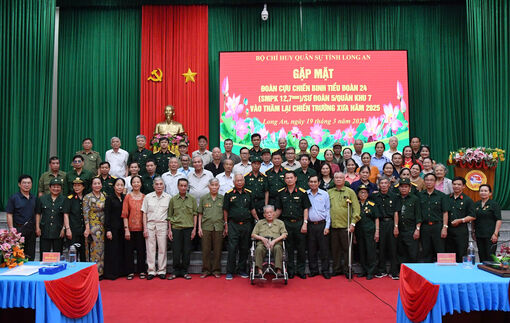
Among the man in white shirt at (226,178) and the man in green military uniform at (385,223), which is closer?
the man in green military uniform at (385,223)

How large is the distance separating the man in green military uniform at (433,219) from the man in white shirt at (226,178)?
2.65m

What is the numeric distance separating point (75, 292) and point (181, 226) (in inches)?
97.3

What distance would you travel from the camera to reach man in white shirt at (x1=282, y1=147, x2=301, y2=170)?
6199 mm

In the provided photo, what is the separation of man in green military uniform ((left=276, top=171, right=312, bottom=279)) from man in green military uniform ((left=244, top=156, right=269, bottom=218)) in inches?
10.1

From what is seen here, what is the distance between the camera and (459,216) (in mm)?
5309

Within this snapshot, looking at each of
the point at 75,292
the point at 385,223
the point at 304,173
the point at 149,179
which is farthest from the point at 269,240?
the point at 75,292

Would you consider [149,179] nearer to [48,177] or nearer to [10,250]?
[48,177]

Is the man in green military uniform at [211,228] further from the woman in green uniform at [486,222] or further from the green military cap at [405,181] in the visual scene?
the woman in green uniform at [486,222]

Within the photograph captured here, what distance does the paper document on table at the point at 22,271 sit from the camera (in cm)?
325

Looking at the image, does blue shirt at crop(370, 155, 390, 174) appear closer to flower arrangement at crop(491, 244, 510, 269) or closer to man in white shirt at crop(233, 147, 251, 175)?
man in white shirt at crop(233, 147, 251, 175)

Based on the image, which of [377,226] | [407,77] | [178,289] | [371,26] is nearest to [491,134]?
[407,77]

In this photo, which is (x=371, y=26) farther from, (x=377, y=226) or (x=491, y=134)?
(x=377, y=226)

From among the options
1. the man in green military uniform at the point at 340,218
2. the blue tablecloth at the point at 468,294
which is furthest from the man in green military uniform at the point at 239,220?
the blue tablecloth at the point at 468,294

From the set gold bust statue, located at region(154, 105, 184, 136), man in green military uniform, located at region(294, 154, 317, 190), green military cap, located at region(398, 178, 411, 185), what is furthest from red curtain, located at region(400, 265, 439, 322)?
gold bust statue, located at region(154, 105, 184, 136)
